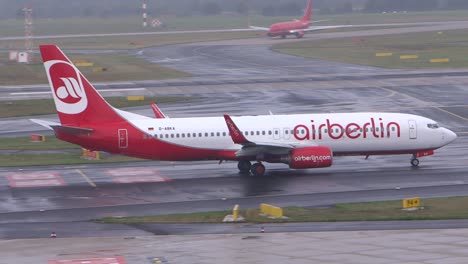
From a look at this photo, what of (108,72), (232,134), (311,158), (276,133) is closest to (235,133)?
(232,134)

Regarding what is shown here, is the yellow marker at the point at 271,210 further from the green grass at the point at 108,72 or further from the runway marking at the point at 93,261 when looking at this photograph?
the green grass at the point at 108,72

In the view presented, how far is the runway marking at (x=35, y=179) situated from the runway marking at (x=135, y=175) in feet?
9.76

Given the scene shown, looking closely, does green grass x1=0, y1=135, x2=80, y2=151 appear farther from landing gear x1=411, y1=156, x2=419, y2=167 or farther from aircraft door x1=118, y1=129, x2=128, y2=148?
landing gear x1=411, y1=156, x2=419, y2=167

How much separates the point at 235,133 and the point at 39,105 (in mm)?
38813

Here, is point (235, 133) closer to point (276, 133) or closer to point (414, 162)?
point (276, 133)

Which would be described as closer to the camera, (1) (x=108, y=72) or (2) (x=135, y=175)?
(2) (x=135, y=175)

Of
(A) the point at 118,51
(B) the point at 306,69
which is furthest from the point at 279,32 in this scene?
(B) the point at 306,69

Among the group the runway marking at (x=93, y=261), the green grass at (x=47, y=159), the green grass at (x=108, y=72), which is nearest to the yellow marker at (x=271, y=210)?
the runway marking at (x=93, y=261)

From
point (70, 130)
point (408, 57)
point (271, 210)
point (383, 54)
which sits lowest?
point (271, 210)

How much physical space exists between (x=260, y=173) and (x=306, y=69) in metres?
61.5

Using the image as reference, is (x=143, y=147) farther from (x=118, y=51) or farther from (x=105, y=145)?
(x=118, y=51)

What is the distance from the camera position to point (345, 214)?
39938mm

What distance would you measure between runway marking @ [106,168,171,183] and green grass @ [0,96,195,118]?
2794 centimetres

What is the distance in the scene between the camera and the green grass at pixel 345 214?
38.9 m
